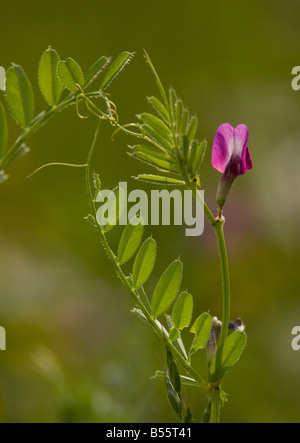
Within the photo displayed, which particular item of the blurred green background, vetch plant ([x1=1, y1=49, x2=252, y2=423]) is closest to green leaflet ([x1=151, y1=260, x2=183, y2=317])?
vetch plant ([x1=1, y1=49, x2=252, y2=423])

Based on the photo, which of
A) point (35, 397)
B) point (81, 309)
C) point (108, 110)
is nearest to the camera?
point (108, 110)

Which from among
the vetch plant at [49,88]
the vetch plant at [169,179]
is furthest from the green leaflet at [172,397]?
the vetch plant at [49,88]

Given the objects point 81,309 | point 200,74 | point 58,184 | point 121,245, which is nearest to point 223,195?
point 121,245

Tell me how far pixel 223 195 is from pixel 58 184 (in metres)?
0.91

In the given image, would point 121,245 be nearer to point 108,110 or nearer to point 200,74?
point 108,110

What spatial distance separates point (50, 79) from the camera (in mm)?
317

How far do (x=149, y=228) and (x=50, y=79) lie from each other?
2.31ft

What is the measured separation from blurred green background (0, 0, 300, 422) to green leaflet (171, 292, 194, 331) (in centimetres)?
16

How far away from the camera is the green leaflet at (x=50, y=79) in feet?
1.01

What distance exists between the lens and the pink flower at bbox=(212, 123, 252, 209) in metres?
0.27

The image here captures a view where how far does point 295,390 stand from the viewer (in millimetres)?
894

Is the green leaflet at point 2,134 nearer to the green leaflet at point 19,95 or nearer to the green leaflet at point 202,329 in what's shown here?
the green leaflet at point 19,95

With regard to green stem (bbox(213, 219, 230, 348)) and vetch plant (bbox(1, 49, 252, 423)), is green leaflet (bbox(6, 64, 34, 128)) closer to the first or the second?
vetch plant (bbox(1, 49, 252, 423))

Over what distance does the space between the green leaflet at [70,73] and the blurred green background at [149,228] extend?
0.23 m
